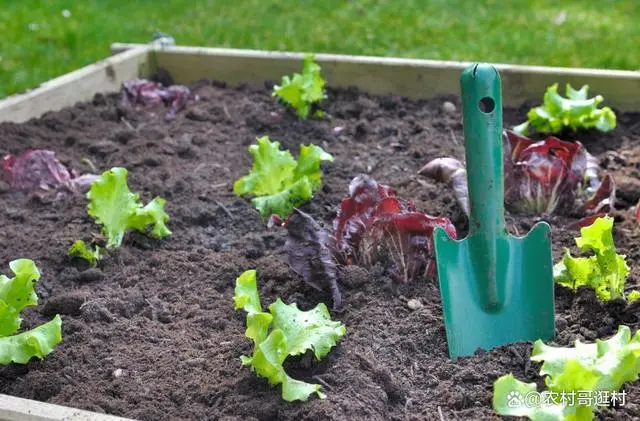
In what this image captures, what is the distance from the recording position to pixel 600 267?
2303 millimetres

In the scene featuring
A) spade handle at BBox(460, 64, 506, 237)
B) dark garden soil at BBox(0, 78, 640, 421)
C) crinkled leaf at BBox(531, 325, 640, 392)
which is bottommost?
dark garden soil at BBox(0, 78, 640, 421)

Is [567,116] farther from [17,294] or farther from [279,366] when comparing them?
[17,294]

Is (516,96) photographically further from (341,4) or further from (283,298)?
(341,4)

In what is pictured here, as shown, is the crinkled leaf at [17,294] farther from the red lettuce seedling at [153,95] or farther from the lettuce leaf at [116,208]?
the red lettuce seedling at [153,95]

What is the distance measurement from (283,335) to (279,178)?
1143 mm

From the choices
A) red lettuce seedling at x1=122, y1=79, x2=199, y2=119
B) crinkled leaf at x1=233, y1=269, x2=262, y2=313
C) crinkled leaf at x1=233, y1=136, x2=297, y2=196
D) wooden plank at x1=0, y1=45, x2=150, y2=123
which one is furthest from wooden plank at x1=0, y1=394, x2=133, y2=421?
red lettuce seedling at x1=122, y1=79, x2=199, y2=119

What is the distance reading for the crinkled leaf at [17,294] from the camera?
2.24 metres

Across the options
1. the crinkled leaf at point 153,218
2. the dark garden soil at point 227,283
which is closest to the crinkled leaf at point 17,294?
the dark garden soil at point 227,283

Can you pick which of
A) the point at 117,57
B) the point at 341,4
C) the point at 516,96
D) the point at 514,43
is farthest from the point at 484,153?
the point at 341,4

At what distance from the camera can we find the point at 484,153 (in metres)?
2.08

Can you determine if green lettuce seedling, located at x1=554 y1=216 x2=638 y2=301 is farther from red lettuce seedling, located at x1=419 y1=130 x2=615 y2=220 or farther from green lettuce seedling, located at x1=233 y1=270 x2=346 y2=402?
green lettuce seedling, located at x1=233 y1=270 x2=346 y2=402

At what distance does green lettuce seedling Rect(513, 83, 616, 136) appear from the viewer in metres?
3.44

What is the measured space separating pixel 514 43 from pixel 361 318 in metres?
3.44

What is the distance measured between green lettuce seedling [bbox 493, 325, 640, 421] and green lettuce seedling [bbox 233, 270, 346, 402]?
0.44m
